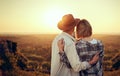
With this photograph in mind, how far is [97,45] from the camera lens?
195 centimetres

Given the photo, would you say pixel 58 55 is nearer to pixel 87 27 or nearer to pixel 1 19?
pixel 87 27

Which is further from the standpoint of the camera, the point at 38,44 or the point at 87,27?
the point at 38,44

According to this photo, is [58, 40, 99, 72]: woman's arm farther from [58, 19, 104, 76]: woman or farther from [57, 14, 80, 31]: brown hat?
[57, 14, 80, 31]: brown hat

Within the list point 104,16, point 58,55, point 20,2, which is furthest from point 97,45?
point 20,2

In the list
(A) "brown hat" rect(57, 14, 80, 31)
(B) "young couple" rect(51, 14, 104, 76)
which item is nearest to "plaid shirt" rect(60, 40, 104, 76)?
(B) "young couple" rect(51, 14, 104, 76)

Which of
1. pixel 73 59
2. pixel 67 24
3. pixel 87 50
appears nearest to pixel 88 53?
pixel 87 50

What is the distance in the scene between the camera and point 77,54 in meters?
1.90

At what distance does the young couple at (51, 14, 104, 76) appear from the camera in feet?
6.21

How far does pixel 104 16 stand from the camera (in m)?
2.63

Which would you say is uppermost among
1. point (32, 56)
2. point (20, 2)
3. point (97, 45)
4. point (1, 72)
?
point (20, 2)

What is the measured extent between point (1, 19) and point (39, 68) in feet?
2.18

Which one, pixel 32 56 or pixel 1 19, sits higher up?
pixel 1 19

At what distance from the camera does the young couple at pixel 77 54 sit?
6.21 feet

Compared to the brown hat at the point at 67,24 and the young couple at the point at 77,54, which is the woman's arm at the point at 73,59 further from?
the brown hat at the point at 67,24
